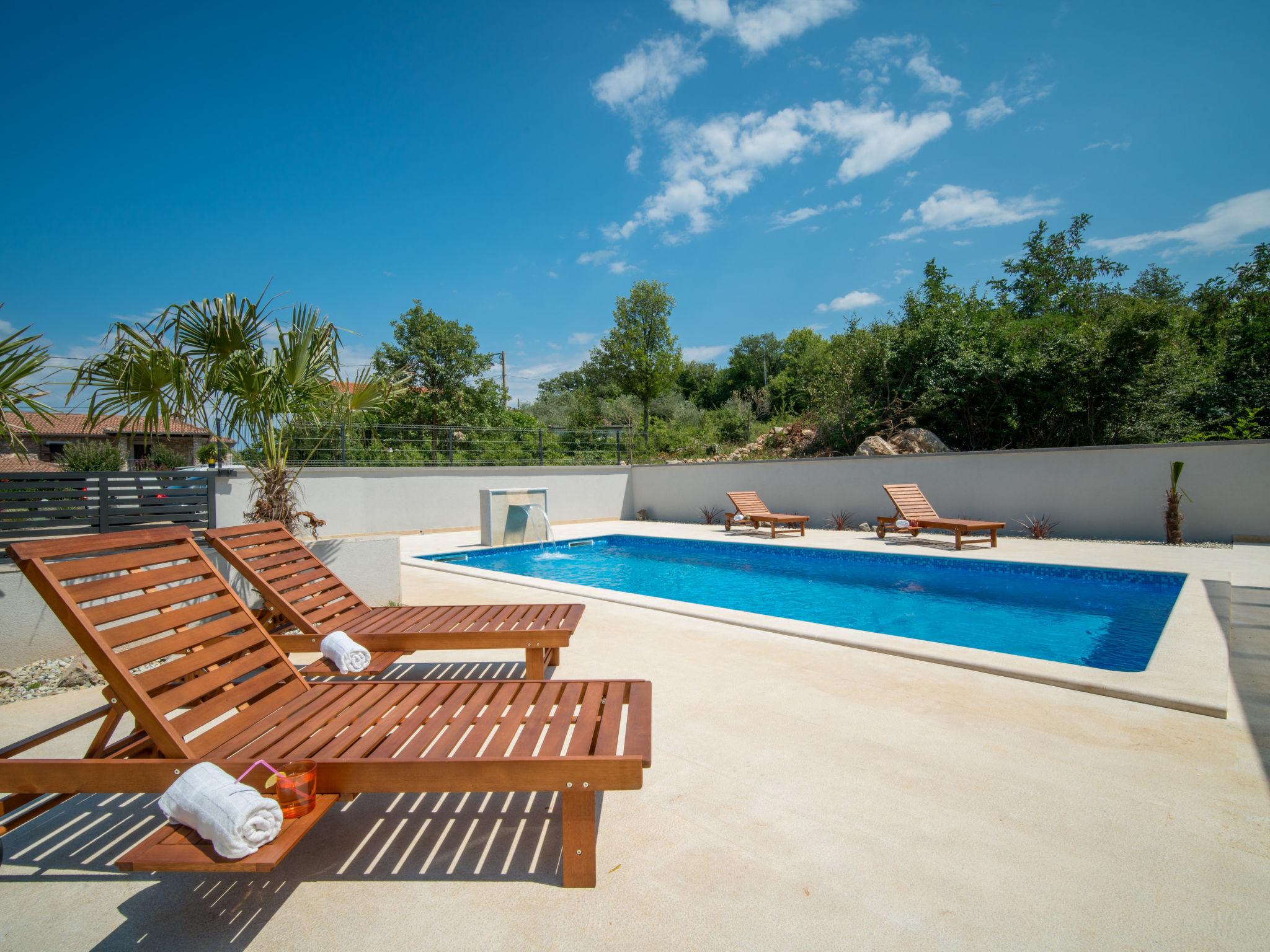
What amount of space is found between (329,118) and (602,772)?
19.2 meters

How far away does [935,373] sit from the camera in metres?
16.2

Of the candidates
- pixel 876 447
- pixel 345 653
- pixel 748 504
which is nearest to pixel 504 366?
pixel 876 447

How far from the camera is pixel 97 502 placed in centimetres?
468

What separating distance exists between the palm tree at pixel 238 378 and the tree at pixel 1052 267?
29.6 m

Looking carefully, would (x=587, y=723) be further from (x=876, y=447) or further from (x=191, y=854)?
(x=876, y=447)

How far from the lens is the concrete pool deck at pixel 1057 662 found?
3381mm

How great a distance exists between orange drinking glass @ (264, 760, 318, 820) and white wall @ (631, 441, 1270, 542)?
1246 cm

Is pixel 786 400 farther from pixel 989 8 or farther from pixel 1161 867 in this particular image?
pixel 1161 867

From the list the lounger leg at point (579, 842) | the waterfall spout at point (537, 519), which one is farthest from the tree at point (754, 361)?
the lounger leg at point (579, 842)

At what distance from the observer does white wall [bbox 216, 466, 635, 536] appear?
12.8 m

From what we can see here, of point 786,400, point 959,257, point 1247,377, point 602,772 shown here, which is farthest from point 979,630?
point 786,400

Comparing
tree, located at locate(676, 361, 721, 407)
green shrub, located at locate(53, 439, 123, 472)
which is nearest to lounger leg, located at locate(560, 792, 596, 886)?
green shrub, located at locate(53, 439, 123, 472)

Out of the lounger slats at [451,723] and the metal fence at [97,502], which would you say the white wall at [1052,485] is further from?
the metal fence at [97,502]

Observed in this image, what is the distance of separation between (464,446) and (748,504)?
7.28 meters
